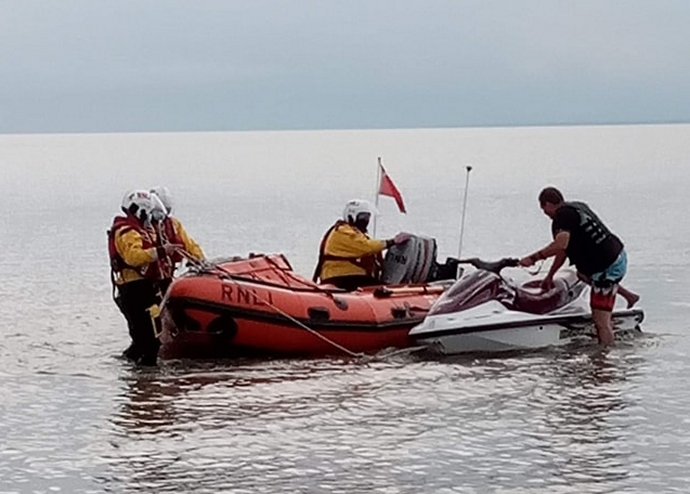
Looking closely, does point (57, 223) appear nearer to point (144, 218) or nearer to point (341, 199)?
point (341, 199)

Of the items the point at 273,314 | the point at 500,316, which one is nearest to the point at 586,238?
the point at 500,316

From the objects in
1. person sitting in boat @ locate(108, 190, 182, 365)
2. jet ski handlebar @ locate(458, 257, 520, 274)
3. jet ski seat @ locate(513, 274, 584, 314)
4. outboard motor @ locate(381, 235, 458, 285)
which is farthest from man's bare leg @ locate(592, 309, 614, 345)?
person sitting in boat @ locate(108, 190, 182, 365)

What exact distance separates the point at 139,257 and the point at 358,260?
2.84m

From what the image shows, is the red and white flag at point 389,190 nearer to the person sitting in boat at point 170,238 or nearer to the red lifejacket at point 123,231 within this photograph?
the person sitting in boat at point 170,238

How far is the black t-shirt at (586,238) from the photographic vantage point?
1062cm

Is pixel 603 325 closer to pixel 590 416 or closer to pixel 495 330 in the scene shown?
pixel 495 330

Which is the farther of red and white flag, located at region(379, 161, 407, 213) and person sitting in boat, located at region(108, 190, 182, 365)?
red and white flag, located at region(379, 161, 407, 213)

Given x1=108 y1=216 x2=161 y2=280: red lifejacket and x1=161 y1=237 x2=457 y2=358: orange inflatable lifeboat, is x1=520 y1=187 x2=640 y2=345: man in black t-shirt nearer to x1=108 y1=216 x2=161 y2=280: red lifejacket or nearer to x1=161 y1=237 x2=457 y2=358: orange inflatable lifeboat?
x1=161 y1=237 x2=457 y2=358: orange inflatable lifeboat

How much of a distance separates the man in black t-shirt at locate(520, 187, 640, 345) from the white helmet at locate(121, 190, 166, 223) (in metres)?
3.01

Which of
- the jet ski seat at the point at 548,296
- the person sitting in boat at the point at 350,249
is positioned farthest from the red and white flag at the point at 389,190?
the jet ski seat at the point at 548,296

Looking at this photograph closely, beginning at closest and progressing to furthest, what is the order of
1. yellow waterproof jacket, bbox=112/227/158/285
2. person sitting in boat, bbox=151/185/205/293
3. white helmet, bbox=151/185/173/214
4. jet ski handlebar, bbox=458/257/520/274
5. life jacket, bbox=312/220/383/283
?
yellow waterproof jacket, bbox=112/227/158/285 → person sitting in boat, bbox=151/185/205/293 → white helmet, bbox=151/185/173/214 → jet ski handlebar, bbox=458/257/520/274 → life jacket, bbox=312/220/383/283

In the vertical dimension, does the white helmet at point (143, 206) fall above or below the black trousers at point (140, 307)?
above

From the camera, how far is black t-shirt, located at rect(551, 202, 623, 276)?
10625 mm

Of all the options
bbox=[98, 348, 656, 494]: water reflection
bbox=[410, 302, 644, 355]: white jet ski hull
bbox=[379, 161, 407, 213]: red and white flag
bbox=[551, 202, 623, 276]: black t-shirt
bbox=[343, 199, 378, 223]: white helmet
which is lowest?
bbox=[98, 348, 656, 494]: water reflection
